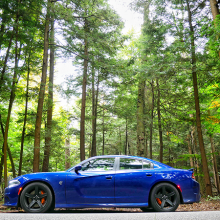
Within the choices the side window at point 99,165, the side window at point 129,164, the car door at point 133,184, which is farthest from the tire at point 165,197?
the side window at point 99,165

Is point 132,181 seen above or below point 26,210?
above

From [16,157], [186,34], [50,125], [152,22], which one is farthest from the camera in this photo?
[16,157]

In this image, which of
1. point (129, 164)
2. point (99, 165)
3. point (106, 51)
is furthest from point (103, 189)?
point (106, 51)

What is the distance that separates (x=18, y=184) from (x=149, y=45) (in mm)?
10778

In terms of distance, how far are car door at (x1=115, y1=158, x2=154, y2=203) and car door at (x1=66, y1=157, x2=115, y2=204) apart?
0.17m

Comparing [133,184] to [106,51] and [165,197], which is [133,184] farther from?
[106,51]

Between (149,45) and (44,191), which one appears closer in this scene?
(44,191)

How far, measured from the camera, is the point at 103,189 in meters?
5.09

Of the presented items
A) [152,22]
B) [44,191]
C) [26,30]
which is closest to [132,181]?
[44,191]

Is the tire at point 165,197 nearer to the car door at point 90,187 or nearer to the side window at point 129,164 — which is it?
the side window at point 129,164

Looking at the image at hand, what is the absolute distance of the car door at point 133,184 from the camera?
5090mm

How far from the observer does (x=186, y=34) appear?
12469 mm

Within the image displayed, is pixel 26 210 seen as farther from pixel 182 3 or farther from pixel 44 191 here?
pixel 182 3

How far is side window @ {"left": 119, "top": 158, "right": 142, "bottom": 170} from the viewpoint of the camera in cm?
538
